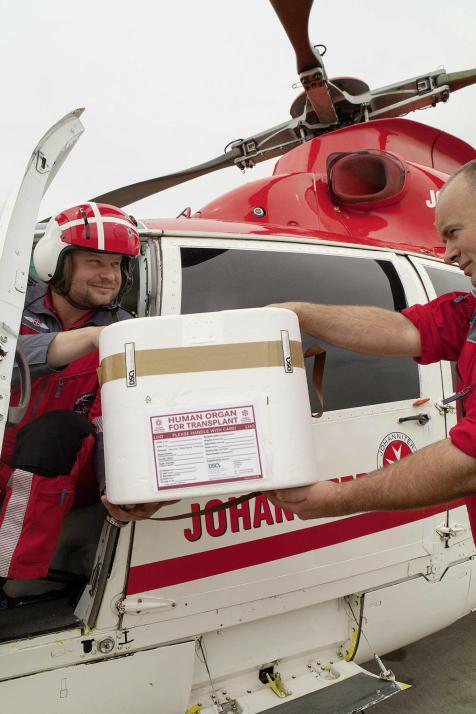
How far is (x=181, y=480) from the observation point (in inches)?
54.1

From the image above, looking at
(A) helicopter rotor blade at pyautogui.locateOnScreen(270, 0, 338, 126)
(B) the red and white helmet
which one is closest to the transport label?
(B) the red and white helmet

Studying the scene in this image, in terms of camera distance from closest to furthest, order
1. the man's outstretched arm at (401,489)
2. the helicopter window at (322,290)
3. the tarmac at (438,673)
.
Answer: the man's outstretched arm at (401,489)
the helicopter window at (322,290)
the tarmac at (438,673)

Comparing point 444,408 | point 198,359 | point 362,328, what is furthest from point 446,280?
point 198,359

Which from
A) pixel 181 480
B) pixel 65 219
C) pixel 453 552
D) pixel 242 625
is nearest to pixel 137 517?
pixel 181 480

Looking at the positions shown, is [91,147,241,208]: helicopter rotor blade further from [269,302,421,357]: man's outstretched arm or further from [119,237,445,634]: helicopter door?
[269,302,421,357]: man's outstretched arm

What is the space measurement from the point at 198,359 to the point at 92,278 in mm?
835

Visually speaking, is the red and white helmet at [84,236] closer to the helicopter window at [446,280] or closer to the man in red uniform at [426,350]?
the man in red uniform at [426,350]

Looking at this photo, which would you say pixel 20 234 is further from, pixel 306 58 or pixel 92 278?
pixel 306 58

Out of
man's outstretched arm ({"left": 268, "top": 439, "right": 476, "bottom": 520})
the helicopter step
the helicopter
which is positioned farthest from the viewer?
the helicopter step

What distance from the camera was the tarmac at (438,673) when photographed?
2732 mm

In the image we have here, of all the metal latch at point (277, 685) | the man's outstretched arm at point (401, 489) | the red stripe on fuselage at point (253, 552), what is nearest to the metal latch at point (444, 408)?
the red stripe on fuselage at point (253, 552)

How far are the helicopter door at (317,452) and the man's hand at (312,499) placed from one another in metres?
0.26

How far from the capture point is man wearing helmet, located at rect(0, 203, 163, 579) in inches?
64.9

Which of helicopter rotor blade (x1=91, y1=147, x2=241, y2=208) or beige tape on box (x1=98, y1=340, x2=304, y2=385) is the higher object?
helicopter rotor blade (x1=91, y1=147, x2=241, y2=208)
